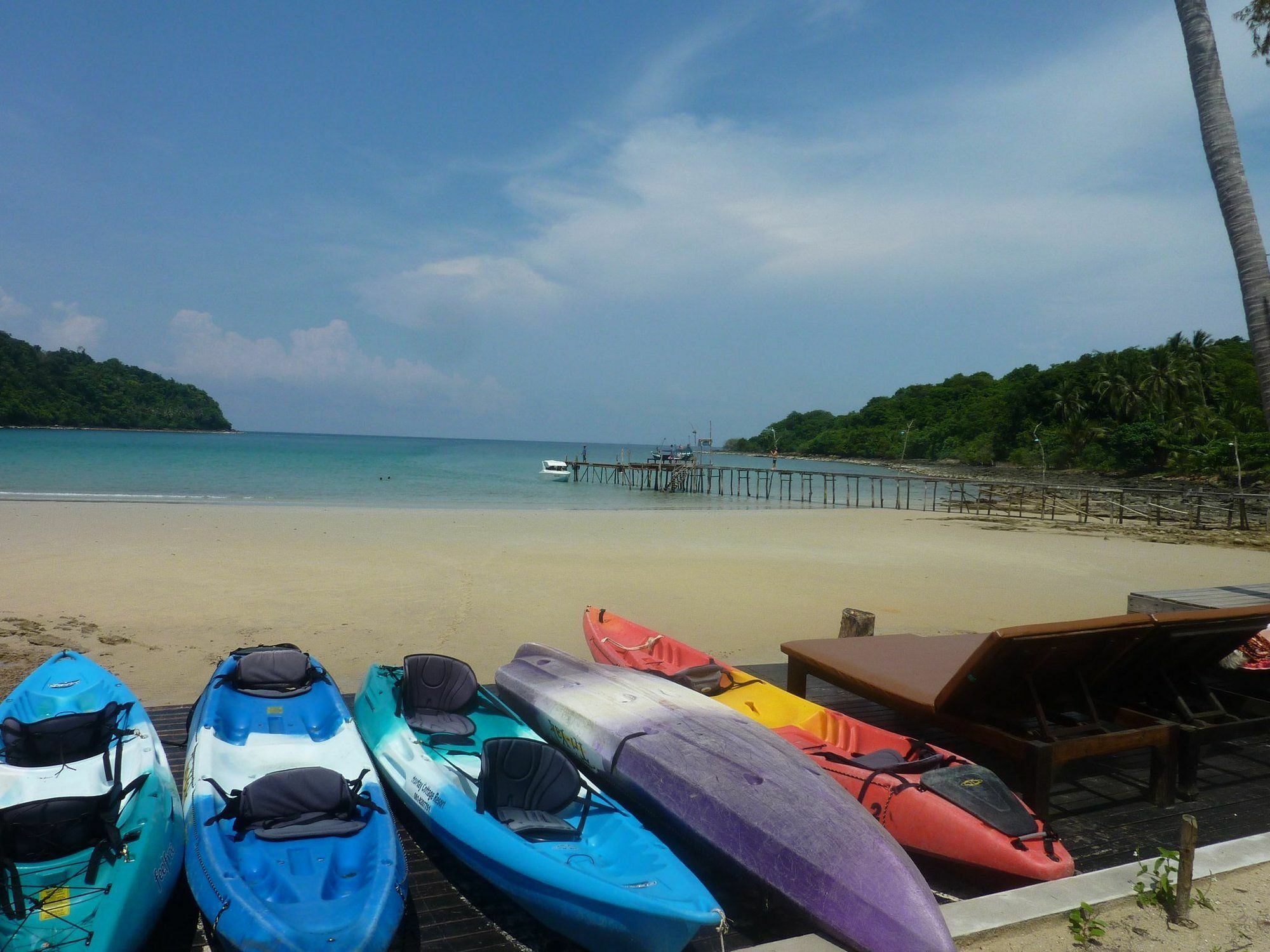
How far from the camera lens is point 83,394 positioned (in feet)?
307

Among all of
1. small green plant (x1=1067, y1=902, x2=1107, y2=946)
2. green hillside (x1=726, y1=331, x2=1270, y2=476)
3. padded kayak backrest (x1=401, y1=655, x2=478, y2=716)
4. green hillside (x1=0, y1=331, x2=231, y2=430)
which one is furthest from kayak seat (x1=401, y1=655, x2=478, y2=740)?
green hillside (x1=0, y1=331, x2=231, y2=430)

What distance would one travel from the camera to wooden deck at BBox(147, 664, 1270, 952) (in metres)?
2.94

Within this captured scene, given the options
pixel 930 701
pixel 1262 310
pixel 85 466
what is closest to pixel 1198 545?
pixel 1262 310

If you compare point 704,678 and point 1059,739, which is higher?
point 1059,739

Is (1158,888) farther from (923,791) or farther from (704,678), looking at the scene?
(704,678)

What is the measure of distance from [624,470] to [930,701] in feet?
159

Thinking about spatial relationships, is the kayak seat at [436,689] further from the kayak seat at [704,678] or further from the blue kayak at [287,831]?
the kayak seat at [704,678]

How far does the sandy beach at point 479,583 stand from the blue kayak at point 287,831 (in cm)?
233

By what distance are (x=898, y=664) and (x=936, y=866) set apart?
1528 millimetres

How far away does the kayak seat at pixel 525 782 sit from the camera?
3.38 metres

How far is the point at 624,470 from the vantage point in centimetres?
5250

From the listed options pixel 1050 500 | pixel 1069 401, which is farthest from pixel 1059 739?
pixel 1069 401

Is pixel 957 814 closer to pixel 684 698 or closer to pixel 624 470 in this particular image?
pixel 684 698

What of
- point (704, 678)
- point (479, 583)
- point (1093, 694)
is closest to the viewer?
point (1093, 694)
